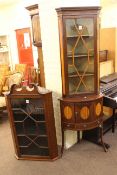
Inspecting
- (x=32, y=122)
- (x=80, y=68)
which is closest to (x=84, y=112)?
(x=80, y=68)

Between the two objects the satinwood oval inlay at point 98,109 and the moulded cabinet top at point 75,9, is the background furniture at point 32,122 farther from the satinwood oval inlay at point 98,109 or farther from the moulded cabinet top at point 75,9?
the moulded cabinet top at point 75,9

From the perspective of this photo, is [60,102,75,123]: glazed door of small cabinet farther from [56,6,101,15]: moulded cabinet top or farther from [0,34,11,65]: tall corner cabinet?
[0,34,11,65]: tall corner cabinet

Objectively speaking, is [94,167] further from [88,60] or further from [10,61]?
[10,61]

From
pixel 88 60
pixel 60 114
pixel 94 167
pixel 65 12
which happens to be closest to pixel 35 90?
pixel 60 114

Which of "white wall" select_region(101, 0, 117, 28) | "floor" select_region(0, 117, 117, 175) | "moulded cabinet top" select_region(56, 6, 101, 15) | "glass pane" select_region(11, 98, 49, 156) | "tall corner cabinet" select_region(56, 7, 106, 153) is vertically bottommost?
"floor" select_region(0, 117, 117, 175)

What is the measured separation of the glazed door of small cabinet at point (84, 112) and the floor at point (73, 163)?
1.92 ft

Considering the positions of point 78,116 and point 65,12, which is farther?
point 78,116

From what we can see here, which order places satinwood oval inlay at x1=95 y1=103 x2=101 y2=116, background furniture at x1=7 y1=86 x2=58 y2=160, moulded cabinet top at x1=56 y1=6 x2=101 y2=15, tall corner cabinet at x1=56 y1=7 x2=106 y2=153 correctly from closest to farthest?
moulded cabinet top at x1=56 y1=6 x2=101 y2=15
tall corner cabinet at x1=56 y1=7 x2=106 y2=153
background furniture at x1=7 y1=86 x2=58 y2=160
satinwood oval inlay at x1=95 y1=103 x2=101 y2=116

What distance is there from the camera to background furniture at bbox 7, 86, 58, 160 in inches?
106

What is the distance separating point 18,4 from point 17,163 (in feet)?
15.1

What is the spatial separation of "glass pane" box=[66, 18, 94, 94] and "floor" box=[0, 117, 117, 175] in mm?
969

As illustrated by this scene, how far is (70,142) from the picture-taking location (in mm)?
3225

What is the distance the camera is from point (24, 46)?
6094mm

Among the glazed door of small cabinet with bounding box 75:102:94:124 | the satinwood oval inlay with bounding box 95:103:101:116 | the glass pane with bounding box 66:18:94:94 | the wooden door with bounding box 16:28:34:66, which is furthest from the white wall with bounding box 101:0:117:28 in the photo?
the glazed door of small cabinet with bounding box 75:102:94:124
